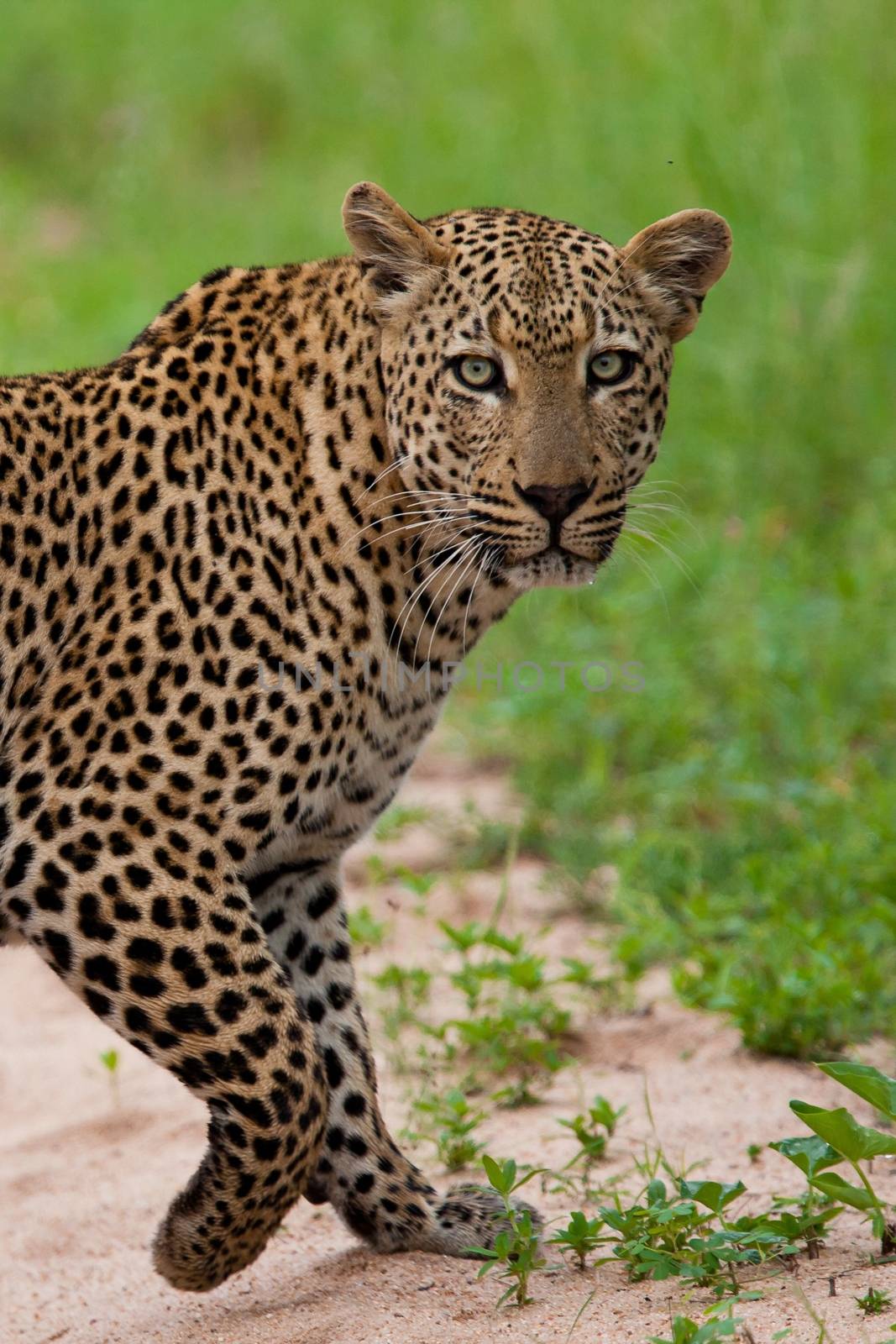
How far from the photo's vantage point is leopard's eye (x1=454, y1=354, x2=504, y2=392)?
175 inches

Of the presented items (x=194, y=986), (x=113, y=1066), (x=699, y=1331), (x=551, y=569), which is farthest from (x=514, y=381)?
(x=113, y=1066)

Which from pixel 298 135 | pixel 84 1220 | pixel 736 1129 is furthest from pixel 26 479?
pixel 298 135

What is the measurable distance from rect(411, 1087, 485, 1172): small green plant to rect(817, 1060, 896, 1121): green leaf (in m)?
1.27

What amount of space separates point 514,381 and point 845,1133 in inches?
73.8

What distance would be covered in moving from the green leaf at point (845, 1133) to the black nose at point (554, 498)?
1.44 meters

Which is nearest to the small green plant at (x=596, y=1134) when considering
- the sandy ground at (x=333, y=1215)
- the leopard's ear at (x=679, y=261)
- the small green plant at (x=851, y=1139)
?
the sandy ground at (x=333, y=1215)

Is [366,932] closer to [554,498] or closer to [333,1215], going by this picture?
[333,1215]

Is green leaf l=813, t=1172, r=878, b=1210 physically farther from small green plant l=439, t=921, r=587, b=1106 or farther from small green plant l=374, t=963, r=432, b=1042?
Answer: small green plant l=374, t=963, r=432, b=1042

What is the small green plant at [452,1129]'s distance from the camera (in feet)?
16.4

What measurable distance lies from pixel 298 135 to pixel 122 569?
13981 mm

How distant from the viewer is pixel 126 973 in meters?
4.04

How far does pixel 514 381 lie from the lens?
443cm

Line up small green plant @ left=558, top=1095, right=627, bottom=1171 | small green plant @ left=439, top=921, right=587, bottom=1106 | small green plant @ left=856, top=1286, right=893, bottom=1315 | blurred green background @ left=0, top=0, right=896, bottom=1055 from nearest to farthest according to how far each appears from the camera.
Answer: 1. small green plant @ left=856, top=1286, right=893, bottom=1315
2. small green plant @ left=558, top=1095, right=627, bottom=1171
3. small green plant @ left=439, top=921, right=587, bottom=1106
4. blurred green background @ left=0, top=0, right=896, bottom=1055

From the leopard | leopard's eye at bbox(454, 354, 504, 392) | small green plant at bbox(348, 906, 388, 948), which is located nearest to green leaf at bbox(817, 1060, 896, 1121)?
the leopard
